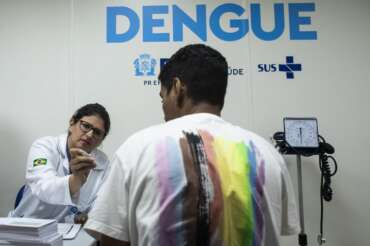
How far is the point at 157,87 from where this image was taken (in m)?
2.25

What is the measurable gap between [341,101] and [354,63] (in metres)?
0.30

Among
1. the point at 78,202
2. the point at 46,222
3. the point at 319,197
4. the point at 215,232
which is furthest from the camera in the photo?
the point at 319,197

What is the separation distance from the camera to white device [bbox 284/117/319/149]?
1920mm

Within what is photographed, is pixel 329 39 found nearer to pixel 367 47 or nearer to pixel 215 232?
pixel 367 47

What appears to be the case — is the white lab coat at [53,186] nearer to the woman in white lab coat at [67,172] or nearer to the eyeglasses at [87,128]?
the woman in white lab coat at [67,172]

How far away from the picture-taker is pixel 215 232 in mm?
719

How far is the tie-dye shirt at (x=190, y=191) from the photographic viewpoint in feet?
2.33

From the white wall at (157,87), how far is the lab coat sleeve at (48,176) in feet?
1.80

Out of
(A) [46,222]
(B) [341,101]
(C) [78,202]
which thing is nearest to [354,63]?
(B) [341,101]

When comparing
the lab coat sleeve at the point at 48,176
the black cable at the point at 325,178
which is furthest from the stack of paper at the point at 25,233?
the black cable at the point at 325,178

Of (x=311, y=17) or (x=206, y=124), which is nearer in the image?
(x=206, y=124)

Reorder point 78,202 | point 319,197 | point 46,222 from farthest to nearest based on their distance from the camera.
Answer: point 319,197
point 78,202
point 46,222

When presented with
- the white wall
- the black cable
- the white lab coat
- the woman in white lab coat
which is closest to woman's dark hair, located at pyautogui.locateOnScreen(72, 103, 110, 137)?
the woman in white lab coat

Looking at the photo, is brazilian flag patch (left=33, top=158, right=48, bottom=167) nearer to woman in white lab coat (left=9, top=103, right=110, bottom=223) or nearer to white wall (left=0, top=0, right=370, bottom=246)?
woman in white lab coat (left=9, top=103, right=110, bottom=223)
